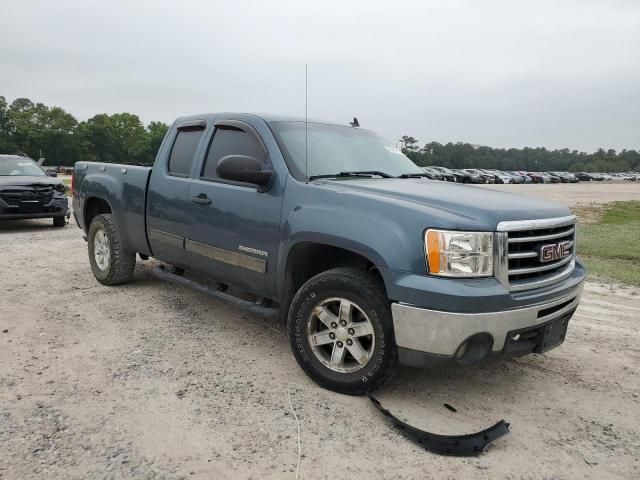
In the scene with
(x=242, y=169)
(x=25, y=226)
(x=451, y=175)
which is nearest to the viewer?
(x=242, y=169)

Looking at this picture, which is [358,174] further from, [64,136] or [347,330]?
[64,136]

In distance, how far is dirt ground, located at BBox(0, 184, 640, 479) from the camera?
2.61 m

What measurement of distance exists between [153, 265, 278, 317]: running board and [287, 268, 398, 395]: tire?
0.37 meters

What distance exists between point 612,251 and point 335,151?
22.2ft

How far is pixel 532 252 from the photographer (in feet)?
10.3

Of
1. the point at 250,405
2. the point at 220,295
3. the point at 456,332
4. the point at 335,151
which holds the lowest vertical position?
the point at 250,405

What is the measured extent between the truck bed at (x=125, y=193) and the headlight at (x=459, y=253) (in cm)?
330

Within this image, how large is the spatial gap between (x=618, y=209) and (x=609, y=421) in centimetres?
1818

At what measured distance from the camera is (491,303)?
2857 millimetres

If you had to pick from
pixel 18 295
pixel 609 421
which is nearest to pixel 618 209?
pixel 609 421

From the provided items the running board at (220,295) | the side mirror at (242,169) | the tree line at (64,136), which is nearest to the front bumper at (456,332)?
the running board at (220,295)

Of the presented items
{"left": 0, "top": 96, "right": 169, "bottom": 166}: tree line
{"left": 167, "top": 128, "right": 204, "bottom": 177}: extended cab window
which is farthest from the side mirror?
{"left": 0, "top": 96, "right": 169, "bottom": 166}: tree line

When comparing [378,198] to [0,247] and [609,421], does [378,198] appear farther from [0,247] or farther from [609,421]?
[0,247]

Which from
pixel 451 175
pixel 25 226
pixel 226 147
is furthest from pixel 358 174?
pixel 451 175
